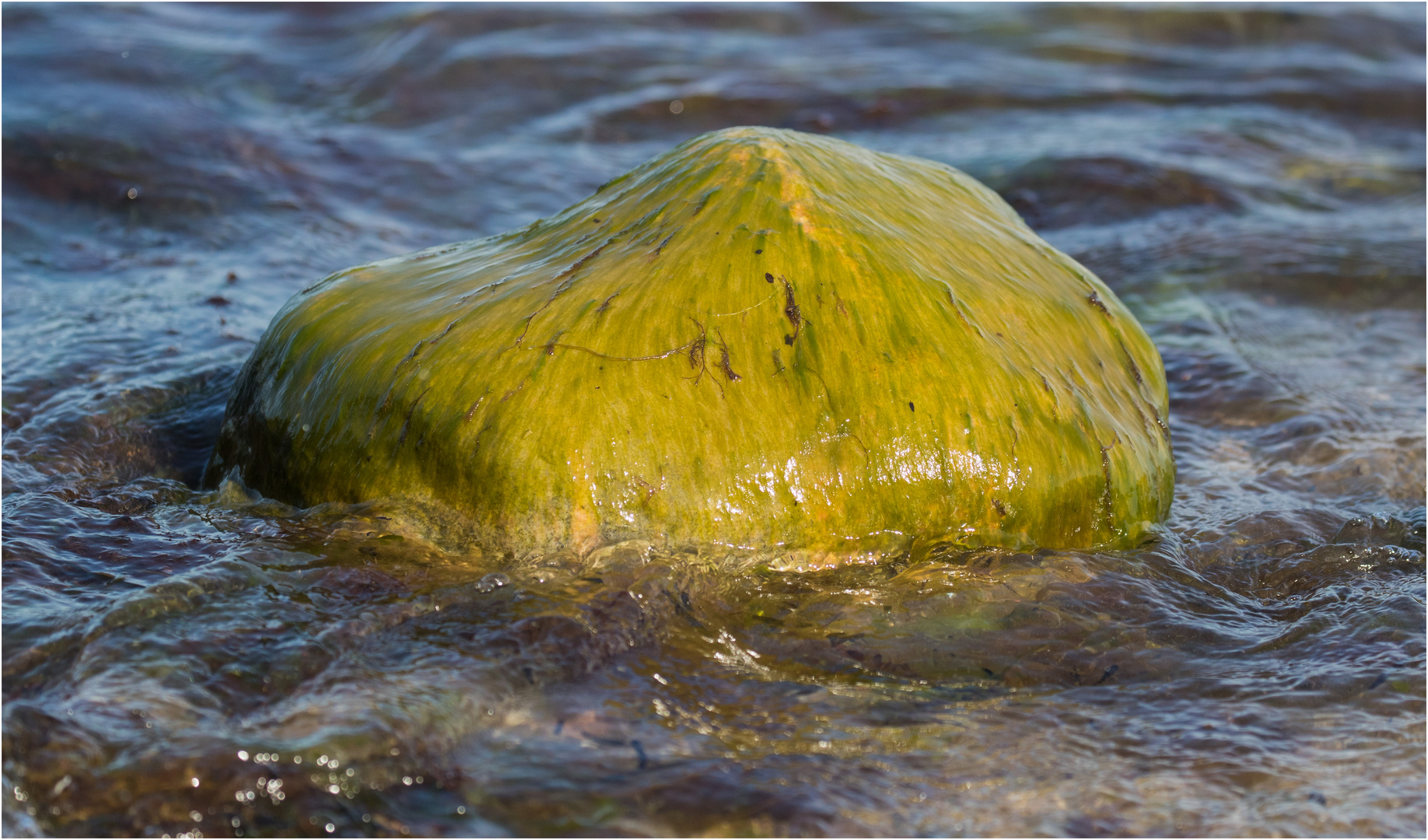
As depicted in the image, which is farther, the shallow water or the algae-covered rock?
the algae-covered rock

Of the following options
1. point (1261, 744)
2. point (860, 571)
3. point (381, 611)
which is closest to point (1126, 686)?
point (1261, 744)

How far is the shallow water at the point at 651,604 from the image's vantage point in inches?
97.5

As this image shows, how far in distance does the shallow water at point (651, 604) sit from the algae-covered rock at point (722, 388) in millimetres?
134

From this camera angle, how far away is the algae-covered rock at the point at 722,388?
3117 millimetres

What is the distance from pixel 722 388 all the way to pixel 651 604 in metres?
0.58

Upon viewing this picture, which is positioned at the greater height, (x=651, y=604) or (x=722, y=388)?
(x=722, y=388)

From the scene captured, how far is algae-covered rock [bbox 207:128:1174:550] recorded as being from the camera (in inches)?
123

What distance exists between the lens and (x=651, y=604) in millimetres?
3006

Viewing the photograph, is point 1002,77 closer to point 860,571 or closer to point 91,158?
point 91,158

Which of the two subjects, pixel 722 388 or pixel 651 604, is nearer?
pixel 651 604

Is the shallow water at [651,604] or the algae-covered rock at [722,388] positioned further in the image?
the algae-covered rock at [722,388]

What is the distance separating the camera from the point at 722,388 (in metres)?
3.17

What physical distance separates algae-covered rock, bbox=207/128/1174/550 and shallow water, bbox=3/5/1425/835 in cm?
13

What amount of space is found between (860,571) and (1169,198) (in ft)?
A: 17.2
